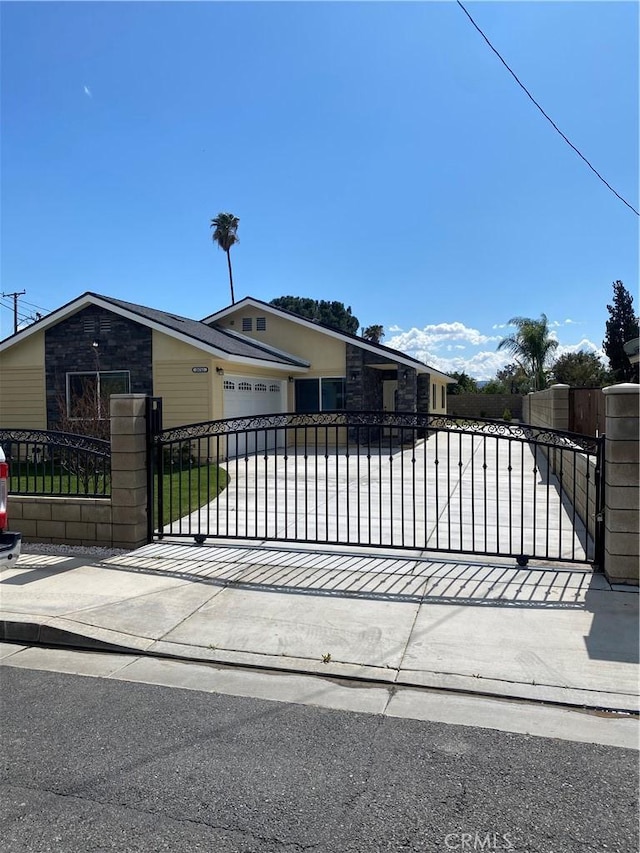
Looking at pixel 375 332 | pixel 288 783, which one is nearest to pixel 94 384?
pixel 288 783

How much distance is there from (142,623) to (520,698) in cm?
302

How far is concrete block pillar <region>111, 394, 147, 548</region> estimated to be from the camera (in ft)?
24.1

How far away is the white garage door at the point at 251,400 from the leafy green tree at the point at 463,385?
2493cm

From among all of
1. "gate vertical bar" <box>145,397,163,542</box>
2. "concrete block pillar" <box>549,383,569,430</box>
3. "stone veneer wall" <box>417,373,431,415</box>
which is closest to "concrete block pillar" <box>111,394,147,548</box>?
"gate vertical bar" <box>145,397,163,542</box>

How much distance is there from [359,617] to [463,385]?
4275cm

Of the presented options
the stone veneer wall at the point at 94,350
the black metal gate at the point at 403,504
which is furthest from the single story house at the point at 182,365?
the black metal gate at the point at 403,504

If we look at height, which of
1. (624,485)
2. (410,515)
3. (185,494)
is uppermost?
(624,485)

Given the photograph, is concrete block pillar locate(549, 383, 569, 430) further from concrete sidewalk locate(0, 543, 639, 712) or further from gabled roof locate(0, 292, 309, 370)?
gabled roof locate(0, 292, 309, 370)

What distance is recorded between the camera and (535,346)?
36.6m

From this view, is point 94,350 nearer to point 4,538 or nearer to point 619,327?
point 4,538

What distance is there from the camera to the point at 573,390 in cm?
1314

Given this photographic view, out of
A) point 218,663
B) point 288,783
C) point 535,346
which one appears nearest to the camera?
point 288,783

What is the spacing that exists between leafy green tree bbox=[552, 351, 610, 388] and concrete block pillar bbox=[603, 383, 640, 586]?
106ft

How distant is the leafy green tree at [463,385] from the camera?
45106mm
